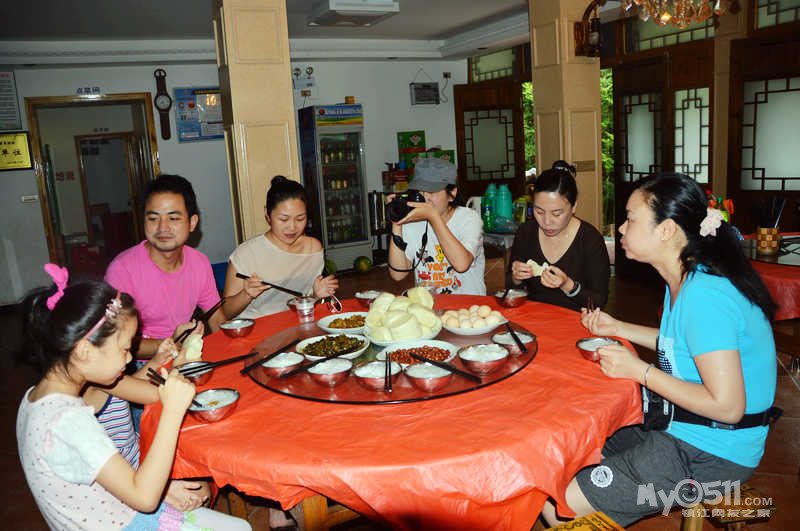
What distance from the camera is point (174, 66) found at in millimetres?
7844

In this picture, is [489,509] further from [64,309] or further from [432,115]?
[432,115]

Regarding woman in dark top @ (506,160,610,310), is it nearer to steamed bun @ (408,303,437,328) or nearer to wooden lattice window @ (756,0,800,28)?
steamed bun @ (408,303,437,328)

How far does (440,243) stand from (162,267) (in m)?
1.33

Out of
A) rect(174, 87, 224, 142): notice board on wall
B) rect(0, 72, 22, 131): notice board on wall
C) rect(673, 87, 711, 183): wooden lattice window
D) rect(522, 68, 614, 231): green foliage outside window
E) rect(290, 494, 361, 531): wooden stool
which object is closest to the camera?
rect(290, 494, 361, 531): wooden stool

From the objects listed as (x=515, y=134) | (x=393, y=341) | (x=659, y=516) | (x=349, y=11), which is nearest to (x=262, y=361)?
(x=393, y=341)

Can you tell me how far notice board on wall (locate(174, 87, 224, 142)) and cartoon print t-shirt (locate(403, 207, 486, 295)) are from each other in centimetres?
583

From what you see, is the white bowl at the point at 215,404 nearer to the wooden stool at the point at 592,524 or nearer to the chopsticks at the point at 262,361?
the chopsticks at the point at 262,361

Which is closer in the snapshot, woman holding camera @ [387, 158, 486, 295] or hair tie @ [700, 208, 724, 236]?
hair tie @ [700, 208, 724, 236]

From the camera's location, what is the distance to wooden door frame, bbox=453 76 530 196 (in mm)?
9023

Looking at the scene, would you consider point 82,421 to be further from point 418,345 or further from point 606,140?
point 606,140

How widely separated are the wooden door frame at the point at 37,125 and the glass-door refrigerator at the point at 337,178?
200 centimetres

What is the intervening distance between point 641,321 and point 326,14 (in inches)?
173

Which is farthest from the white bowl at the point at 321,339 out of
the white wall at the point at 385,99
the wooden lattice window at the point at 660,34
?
the white wall at the point at 385,99

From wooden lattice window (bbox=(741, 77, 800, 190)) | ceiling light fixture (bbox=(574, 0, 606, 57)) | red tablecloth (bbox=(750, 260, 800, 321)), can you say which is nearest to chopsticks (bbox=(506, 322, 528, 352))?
red tablecloth (bbox=(750, 260, 800, 321))
